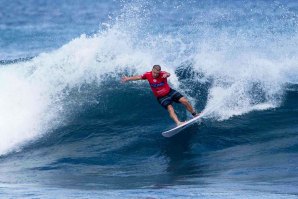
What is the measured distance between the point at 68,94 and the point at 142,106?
2029 mm

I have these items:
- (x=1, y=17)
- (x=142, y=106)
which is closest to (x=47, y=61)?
(x=142, y=106)

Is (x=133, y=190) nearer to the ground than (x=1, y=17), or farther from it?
nearer to the ground

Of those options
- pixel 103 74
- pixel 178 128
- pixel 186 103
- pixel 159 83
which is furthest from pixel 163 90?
pixel 103 74

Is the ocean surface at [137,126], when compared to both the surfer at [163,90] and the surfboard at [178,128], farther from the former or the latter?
the surfer at [163,90]

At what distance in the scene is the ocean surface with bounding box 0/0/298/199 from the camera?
993cm

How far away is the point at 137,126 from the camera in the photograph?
14.1 m

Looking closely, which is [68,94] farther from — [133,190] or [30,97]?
[133,190]

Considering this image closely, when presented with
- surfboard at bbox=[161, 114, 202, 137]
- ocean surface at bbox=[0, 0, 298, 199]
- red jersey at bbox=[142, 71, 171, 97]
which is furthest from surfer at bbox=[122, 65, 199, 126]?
ocean surface at bbox=[0, 0, 298, 199]

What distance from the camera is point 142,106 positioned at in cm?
1507

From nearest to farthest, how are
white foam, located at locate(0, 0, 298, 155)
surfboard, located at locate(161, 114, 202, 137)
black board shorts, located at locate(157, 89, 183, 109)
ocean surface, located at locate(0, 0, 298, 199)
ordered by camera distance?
ocean surface, located at locate(0, 0, 298, 199)
surfboard, located at locate(161, 114, 202, 137)
black board shorts, located at locate(157, 89, 183, 109)
white foam, located at locate(0, 0, 298, 155)

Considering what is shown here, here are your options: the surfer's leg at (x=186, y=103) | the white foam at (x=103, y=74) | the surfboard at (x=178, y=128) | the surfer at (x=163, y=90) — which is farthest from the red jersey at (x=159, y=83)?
the white foam at (x=103, y=74)

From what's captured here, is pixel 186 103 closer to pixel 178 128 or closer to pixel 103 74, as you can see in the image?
pixel 178 128

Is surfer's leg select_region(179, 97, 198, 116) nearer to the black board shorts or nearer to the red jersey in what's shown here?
the black board shorts

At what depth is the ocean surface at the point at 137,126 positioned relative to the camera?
993cm
